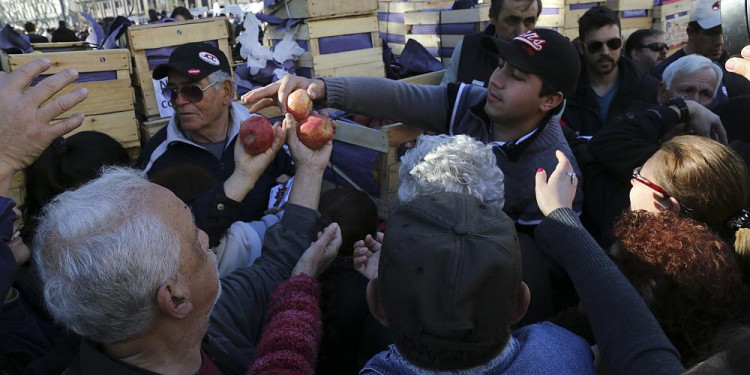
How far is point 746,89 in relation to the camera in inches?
128

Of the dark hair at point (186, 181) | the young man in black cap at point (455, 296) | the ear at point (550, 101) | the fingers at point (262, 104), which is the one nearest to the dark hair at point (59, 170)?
the dark hair at point (186, 181)

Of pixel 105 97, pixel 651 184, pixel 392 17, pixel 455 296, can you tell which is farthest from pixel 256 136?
pixel 392 17

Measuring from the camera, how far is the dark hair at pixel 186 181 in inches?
78.2

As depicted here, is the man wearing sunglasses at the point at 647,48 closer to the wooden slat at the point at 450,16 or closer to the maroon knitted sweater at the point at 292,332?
the wooden slat at the point at 450,16

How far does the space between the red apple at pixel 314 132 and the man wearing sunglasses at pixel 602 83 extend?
1940 mm

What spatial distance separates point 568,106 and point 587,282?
240cm

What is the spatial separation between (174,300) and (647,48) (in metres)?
5.01

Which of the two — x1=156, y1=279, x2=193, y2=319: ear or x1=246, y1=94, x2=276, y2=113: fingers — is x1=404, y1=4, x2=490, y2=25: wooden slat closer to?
x1=246, y1=94, x2=276, y2=113: fingers

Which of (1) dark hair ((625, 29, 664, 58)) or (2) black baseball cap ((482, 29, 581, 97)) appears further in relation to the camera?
(1) dark hair ((625, 29, 664, 58))

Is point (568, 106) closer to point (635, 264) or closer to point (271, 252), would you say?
point (635, 264)

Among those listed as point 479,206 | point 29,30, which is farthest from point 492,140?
point 29,30

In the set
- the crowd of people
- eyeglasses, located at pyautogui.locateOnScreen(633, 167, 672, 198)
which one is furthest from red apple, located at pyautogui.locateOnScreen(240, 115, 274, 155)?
eyeglasses, located at pyautogui.locateOnScreen(633, 167, 672, 198)

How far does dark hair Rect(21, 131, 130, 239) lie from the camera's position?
2.47m

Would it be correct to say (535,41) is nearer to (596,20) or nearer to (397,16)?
(596,20)
